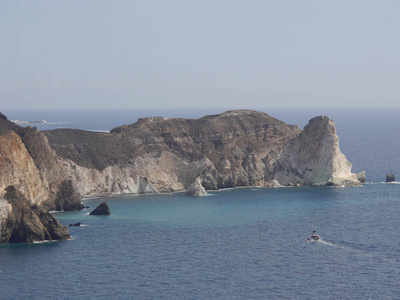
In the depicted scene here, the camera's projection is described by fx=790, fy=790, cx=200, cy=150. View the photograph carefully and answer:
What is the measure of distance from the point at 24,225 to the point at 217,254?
25.2 meters

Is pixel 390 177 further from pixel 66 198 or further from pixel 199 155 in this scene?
pixel 66 198

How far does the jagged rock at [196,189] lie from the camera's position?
14939cm

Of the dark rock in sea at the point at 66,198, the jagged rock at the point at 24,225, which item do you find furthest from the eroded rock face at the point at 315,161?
the jagged rock at the point at 24,225

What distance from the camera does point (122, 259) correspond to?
91188mm

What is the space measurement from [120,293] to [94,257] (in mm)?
16044

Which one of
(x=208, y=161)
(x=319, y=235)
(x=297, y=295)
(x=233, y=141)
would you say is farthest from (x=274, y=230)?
(x=233, y=141)

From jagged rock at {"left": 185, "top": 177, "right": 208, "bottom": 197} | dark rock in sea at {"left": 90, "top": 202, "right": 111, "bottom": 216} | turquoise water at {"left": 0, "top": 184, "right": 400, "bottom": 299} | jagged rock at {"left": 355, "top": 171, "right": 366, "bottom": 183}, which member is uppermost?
jagged rock at {"left": 355, "top": 171, "right": 366, "bottom": 183}

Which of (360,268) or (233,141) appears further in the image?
(233,141)

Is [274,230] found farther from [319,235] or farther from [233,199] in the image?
[233,199]

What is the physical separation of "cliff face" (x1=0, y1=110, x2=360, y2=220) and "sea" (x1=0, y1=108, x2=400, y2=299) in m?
13.8

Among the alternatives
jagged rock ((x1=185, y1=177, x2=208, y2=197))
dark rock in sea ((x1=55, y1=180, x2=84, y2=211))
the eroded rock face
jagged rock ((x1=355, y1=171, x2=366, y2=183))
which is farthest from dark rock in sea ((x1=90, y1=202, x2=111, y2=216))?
jagged rock ((x1=355, y1=171, x2=366, y2=183))

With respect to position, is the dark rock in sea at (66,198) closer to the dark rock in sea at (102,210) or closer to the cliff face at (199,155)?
the cliff face at (199,155)

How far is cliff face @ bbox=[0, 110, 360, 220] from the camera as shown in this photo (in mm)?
151250

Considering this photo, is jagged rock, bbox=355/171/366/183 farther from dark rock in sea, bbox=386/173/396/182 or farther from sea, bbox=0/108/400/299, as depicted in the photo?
sea, bbox=0/108/400/299
